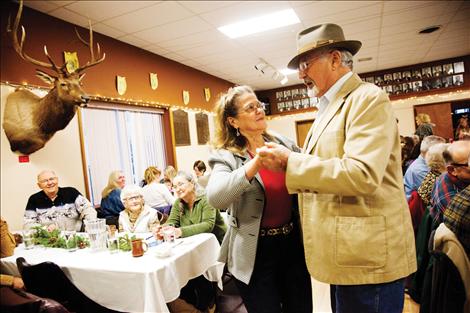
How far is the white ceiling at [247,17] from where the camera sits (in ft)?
11.7

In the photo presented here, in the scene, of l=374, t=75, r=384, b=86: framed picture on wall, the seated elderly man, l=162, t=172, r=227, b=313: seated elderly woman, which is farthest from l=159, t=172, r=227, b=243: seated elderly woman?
l=374, t=75, r=384, b=86: framed picture on wall

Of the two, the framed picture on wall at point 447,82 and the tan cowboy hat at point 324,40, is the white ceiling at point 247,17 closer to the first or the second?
the framed picture on wall at point 447,82

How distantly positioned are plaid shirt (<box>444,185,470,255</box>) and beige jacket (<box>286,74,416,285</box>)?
0.91 meters

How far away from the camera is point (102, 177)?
13.7 ft

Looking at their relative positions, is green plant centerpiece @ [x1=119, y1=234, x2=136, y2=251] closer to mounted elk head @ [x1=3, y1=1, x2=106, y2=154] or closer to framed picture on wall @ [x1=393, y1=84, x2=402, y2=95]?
mounted elk head @ [x1=3, y1=1, x2=106, y2=154]

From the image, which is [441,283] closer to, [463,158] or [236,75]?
[463,158]

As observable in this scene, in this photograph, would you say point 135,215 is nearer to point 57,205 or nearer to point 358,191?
point 57,205

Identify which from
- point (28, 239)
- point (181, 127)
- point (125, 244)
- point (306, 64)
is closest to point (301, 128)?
point (181, 127)

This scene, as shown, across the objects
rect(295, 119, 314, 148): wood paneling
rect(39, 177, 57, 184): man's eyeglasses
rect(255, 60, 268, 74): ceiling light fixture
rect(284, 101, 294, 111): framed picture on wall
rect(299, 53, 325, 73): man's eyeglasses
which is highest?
rect(255, 60, 268, 74): ceiling light fixture

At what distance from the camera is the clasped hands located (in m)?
1.04

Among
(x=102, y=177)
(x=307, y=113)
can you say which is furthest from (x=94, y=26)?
(x=307, y=113)

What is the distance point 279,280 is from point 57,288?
1.53 meters

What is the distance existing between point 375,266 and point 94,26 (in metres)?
4.08

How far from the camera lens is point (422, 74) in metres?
8.07
